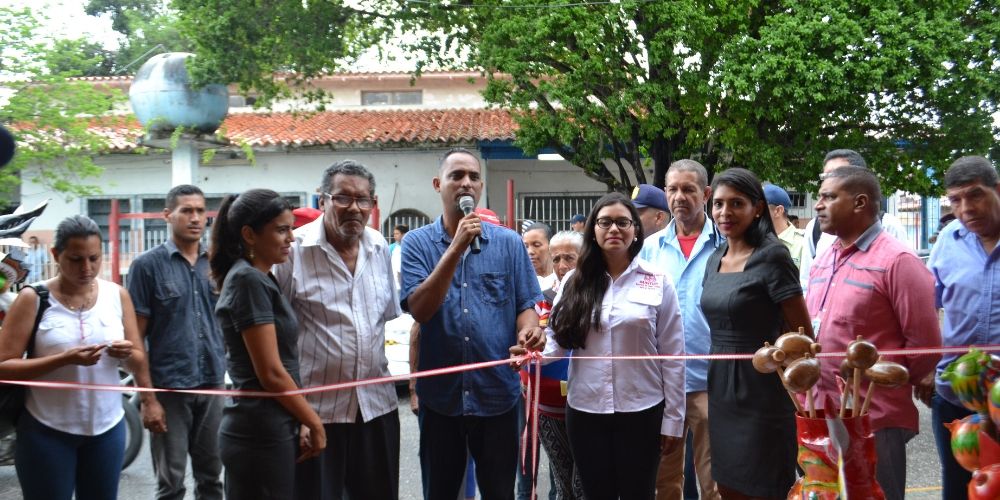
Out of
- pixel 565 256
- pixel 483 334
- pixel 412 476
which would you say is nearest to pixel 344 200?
pixel 483 334

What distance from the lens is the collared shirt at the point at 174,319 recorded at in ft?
Answer: 15.9

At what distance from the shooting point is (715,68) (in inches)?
507

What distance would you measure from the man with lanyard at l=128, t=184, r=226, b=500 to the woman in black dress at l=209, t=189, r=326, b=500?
138 centimetres

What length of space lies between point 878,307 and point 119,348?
3.47 metres

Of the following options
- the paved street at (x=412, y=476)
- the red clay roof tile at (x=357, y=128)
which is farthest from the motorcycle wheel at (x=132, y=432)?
the red clay roof tile at (x=357, y=128)

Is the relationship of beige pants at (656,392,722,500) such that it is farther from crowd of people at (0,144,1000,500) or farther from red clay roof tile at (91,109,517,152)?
red clay roof tile at (91,109,517,152)

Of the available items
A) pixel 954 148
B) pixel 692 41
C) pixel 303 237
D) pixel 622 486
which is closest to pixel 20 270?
pixel 303 237

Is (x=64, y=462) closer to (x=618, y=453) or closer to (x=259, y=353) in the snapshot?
(x=259, y=353)

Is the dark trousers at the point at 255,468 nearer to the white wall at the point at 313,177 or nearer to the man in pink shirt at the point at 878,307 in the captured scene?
the man in pink shirt at the point at 878,307

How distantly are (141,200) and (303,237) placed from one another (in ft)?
56.3

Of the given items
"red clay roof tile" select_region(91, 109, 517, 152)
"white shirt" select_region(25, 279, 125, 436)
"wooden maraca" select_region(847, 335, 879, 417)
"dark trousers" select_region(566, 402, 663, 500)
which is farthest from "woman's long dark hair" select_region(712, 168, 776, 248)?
"red clay roof tile" select_region(91, 109, 517, 152)

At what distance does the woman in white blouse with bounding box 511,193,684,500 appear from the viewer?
4176 millimetres

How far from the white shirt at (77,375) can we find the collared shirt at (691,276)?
280 cm

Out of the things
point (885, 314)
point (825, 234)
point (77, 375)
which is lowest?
point (77, 375)
